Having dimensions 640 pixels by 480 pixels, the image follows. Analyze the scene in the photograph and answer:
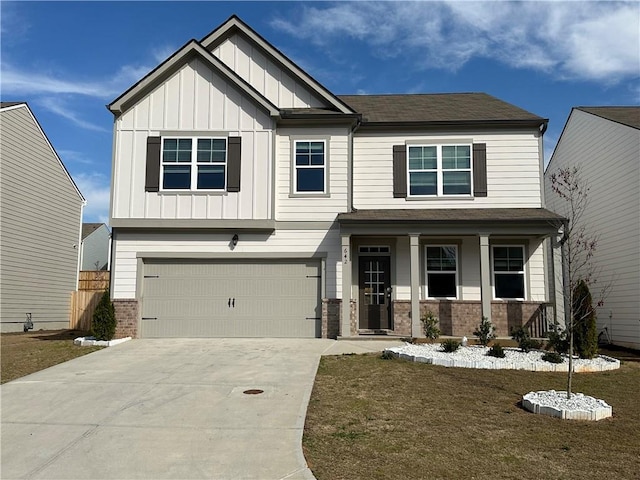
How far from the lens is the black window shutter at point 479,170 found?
15.3 m

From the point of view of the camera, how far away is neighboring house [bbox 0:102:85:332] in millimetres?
18828

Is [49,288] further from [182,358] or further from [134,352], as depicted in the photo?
[182,358]

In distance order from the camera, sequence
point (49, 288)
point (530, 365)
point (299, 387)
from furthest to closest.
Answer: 1. point (49, 288)
2. point (530, 365)
3. point (299, 387)

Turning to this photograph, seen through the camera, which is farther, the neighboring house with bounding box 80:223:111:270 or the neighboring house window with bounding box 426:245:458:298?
the neighboring house with bounding box 80:223:111:270

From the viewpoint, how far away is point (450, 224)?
14023 millimetres

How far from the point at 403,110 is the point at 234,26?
576cm

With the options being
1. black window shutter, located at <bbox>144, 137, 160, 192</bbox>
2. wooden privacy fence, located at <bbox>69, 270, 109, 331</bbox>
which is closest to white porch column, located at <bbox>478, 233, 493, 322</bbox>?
black window shutter, located at <bbox>144, 137, 160, 192</bbox>

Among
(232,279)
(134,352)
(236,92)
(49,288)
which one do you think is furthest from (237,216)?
(49,288)

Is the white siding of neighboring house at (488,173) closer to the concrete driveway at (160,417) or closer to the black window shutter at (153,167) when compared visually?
the black window shutter at (153,167)

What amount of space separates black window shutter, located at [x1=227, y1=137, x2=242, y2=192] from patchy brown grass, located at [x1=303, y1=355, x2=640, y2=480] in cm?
661

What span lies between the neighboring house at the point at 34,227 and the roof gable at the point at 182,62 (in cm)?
720

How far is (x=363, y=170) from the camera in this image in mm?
15656

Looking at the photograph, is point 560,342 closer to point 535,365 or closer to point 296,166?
point 535,365

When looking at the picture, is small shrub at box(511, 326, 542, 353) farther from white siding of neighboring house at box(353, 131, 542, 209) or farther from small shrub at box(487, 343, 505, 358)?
white siding of neighboring house at box(353, 131, 542, 209)
